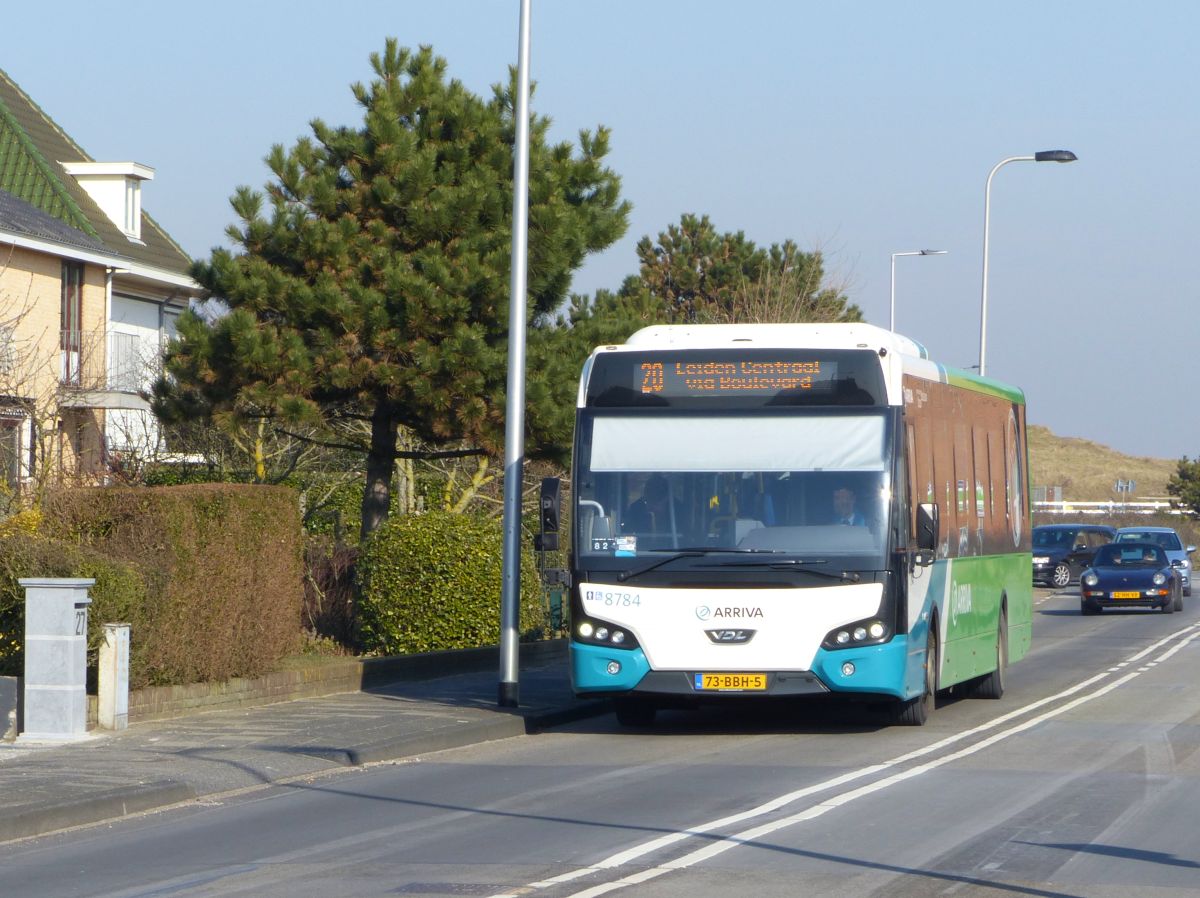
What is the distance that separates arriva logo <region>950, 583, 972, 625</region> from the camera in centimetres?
1684

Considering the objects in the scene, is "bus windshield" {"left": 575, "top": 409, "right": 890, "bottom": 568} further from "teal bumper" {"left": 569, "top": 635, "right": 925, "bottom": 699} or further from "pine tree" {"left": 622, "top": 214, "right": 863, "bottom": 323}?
A: "pine tree" {"left": 622, "top": 214, "right": 863, "bottom": 323}

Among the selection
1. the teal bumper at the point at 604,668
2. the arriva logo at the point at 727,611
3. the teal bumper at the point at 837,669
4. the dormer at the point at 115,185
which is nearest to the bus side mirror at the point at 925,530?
the teal bumper at the point at 837,669

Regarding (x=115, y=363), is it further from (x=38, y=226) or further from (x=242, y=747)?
(x=242, y=747)

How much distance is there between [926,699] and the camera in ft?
53.2

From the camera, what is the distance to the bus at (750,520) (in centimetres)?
1447

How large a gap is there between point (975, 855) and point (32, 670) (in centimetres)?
778

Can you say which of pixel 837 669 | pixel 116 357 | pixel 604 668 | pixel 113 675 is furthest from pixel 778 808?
pixel 116 357

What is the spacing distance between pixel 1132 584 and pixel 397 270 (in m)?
22.2

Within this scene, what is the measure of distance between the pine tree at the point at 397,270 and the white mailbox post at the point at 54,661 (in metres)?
6.56

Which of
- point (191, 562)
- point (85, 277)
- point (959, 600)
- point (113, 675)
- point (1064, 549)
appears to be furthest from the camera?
point (1064, 549)

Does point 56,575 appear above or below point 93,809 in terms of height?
above

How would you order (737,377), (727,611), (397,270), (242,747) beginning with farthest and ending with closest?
(397,270)
(737,377)
(727,611)
(242,747)

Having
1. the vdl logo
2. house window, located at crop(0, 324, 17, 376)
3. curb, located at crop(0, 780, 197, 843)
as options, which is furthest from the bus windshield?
house window, located at crop(0, 324, 17, 376)

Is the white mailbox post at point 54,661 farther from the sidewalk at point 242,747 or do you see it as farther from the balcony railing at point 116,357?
the balcony railing at point 116,357
